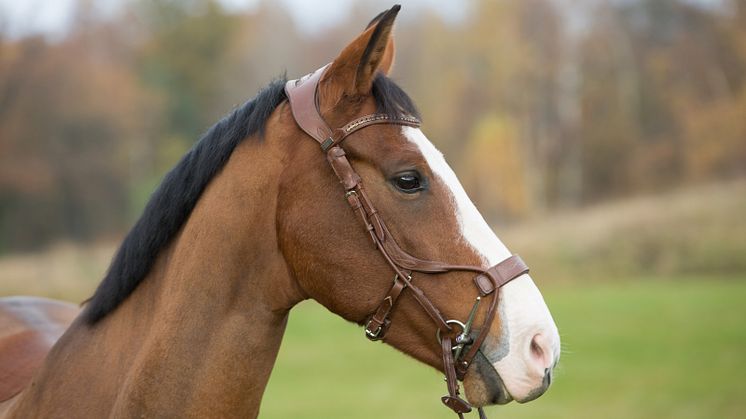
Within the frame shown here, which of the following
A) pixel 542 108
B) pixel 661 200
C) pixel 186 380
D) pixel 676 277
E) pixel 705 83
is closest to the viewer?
pixel 186 380

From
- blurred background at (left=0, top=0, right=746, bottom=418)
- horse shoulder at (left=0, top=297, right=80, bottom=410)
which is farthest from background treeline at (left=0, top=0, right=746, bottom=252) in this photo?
horse shoulder at (left=0, top=297, right=80, bottom=410)

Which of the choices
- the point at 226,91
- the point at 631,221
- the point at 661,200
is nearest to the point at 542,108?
the point at 661,200

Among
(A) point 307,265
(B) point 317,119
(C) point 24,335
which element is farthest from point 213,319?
(C) point 24,335

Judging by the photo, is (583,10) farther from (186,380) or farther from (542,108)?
(186,380)

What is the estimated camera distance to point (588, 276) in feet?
87.7

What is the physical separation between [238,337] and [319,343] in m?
16.9

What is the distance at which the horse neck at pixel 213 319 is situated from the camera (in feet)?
8.34

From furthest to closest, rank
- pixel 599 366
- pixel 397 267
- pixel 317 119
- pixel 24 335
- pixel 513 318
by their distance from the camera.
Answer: pixel 599 366, pixel 24 335, pixel 317 119, pixel 397 267, pixel 513 318

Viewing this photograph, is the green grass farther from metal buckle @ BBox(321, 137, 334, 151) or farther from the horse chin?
metal buckle @ BBox(321, 137, 334, 151)

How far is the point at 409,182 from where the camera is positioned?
8.16 feet

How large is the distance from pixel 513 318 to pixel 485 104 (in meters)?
40.6

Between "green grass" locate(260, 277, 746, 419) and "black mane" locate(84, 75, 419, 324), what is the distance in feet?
26.4

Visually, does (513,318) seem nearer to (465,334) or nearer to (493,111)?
(465,334)

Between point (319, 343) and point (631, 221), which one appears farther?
point (631, 221)
